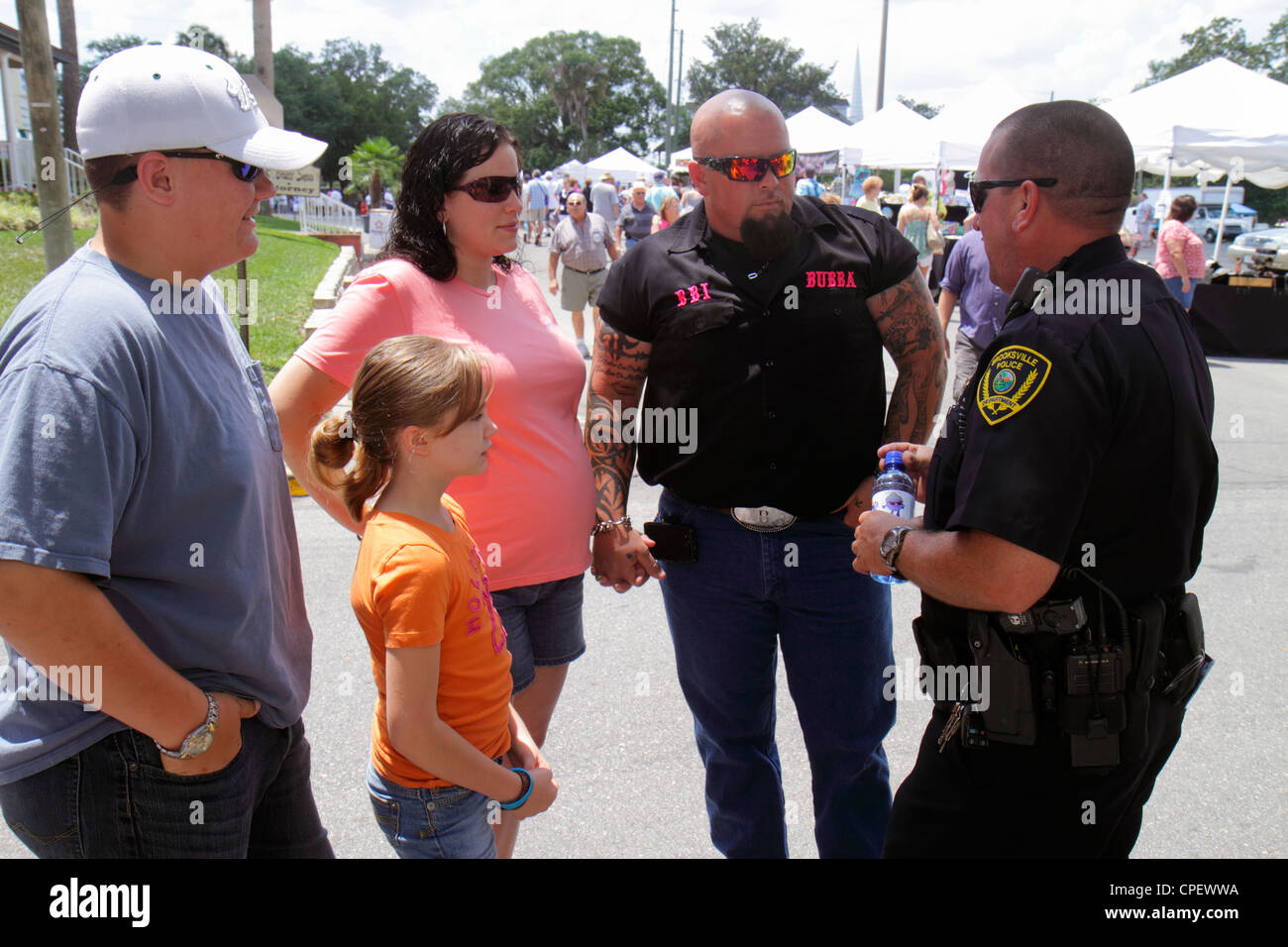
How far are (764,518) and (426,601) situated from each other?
1040 mm

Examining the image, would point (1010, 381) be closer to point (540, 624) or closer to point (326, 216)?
point (540, 624)

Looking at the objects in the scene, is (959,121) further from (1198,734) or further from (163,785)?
(163,785)

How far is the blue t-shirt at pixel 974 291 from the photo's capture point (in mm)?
6254

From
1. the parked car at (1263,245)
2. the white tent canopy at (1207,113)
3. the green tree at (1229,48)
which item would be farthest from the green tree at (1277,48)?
the white tent canopy at (1207,113)

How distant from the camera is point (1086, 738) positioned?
1.81 m

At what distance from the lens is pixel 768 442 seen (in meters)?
2.50

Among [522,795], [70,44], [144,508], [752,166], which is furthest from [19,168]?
[522,795]

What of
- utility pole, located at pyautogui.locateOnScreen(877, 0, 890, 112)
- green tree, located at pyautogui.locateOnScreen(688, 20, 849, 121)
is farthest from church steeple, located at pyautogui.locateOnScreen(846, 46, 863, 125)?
utility pole, located at pyautogui.locateOnScreen(877, 0, 890, 112)

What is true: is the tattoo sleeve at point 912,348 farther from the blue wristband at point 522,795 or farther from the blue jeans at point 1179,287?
the blue jeans at point 1179,287

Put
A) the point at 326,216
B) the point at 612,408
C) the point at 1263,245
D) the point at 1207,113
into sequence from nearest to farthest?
the point at 612,408 < the point at 1207,113 < the point at 1263,245 < the point at 326,216

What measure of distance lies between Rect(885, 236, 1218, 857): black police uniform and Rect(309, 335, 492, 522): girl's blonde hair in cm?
96

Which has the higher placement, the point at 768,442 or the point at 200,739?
the point at 768,442

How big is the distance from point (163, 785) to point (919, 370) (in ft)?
6.53

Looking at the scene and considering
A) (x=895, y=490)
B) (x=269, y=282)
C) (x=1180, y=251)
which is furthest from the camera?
(x=269, y=282)
